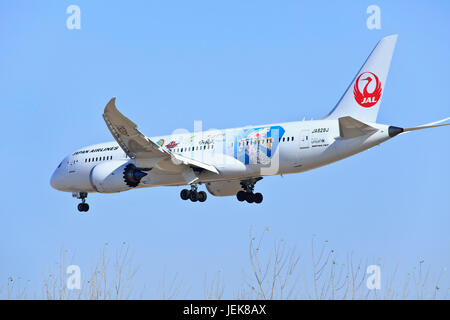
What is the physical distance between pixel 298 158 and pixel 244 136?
9.28 ft

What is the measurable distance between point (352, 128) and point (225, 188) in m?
9.58

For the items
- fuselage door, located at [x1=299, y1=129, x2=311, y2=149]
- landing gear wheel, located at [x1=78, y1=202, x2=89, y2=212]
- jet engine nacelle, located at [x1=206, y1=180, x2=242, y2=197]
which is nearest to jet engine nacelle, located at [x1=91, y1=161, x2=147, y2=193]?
landing gear wheel, located at [x1=78, y1=202, x2=89, y2=212]

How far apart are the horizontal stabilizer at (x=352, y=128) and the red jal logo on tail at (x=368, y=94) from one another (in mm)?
2194

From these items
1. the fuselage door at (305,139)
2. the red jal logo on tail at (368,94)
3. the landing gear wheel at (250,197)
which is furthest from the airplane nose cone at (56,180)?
the red jal logo on tail at (368,94)

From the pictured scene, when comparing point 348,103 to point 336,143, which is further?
point 348,103

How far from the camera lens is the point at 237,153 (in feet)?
104

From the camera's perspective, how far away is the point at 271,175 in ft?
103

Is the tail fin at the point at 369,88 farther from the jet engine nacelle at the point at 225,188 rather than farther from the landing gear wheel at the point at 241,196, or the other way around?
the jet engine nacelle at the point at 225,188

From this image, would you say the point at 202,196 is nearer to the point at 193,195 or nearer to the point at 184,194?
the point at 193,195

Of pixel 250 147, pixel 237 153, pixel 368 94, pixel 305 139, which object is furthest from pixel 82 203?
pixel 368 94

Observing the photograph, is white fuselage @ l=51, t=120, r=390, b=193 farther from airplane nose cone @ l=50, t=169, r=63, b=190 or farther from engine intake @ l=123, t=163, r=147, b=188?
airplane nose cone @ l=50, t=169, r=63, b=190
